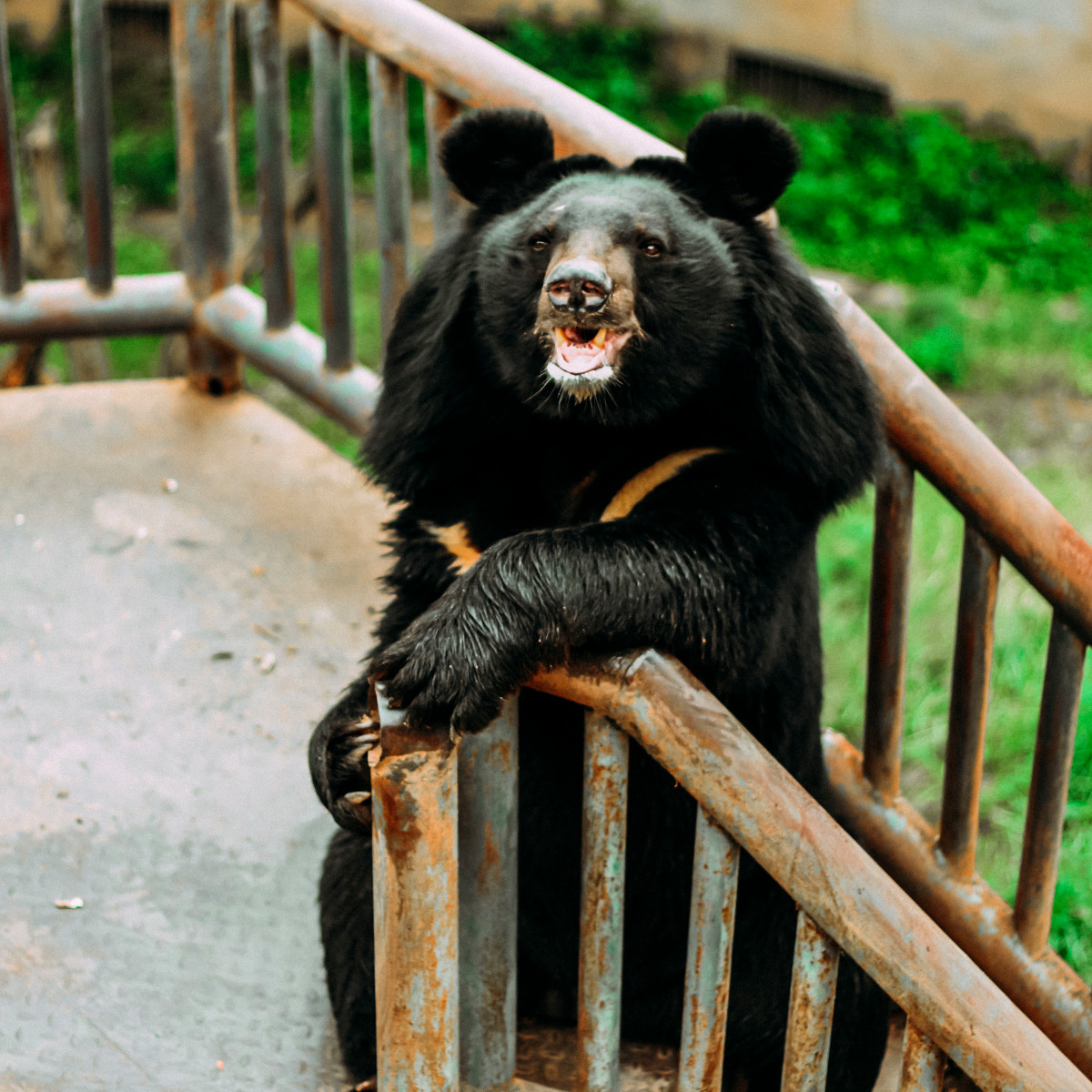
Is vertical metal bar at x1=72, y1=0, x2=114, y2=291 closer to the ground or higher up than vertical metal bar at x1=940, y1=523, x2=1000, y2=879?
higher up

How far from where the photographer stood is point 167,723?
10.3ft

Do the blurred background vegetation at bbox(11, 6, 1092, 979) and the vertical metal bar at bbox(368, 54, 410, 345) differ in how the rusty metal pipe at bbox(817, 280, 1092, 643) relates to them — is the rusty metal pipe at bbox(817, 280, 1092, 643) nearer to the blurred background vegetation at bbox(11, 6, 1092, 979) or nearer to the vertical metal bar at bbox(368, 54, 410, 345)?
the vertical metal bar at bbox(368, 54, 410, 345)

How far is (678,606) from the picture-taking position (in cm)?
212

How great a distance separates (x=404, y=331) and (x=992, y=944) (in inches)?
64.3

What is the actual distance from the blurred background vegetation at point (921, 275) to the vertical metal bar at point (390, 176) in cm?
174

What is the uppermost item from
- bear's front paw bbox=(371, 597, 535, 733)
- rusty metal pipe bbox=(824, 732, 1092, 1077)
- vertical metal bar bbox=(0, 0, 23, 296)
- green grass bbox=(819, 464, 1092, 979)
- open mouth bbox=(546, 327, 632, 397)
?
open mouth bbox=(546, 327, 632, 397)

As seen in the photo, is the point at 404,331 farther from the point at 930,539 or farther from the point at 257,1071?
the point at 930,539

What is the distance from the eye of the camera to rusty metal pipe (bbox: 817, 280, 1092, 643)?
2.58 m

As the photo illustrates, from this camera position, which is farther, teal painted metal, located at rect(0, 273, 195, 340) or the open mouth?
teal painted metal, located at rect(0, 273, 195, 340)

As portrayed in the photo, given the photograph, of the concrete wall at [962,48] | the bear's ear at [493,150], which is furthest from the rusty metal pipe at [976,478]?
the concrete wall at [962,48]

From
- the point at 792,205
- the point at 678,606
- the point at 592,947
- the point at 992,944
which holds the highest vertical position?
the point at 678,606

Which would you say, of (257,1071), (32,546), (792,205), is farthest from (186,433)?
(792,205)

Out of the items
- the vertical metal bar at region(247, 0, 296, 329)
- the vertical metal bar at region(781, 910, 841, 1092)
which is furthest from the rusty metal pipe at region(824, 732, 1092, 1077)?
the vertical metal bar at region(247, 0, 296, 329)

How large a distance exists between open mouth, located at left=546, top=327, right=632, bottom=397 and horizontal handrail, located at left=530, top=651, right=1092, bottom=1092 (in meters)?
0.51
